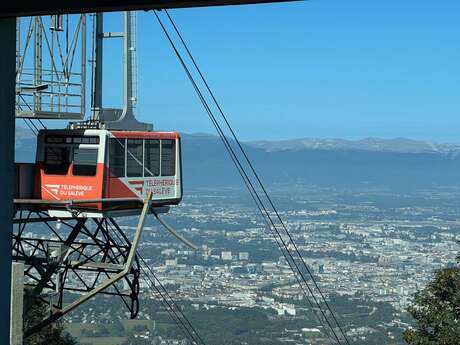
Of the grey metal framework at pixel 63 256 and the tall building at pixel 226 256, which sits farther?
the tall building at pixel 226 256

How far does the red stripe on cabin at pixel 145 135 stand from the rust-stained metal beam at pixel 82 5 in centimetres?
466

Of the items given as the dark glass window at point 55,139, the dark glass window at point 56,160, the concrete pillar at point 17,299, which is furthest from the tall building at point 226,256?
the concrete pillar at point 17,299

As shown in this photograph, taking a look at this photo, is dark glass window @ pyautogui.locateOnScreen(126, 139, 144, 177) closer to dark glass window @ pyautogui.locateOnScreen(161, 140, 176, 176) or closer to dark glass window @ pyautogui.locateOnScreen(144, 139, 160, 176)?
dark glass window @ pyautogui.locateOnScreen(144, 139, 160, 176)

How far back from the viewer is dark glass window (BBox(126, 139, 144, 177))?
27.1 feet

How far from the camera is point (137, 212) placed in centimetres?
845

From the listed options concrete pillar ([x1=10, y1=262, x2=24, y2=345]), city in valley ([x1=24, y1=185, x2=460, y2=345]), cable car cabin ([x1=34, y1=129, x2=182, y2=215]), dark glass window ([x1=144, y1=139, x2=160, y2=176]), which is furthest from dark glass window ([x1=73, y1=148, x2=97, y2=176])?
concrete pillar ([x1=10, y1=262, x2=24, y2=345])

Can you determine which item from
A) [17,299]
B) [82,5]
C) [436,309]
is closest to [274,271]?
[436,309]

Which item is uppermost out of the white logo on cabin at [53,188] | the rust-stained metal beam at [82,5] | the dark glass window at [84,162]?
the rust-stained metal beam at [82,5]

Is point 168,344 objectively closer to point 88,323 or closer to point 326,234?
point 88,323

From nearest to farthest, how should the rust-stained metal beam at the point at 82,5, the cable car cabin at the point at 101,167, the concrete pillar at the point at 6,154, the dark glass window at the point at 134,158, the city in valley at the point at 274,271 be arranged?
1. the rust-stained metal beam at the point at 82,5
2. the concrete pillar at the point at 6,154
3. the cable car cabin at the point at 101,167
4. the dark glass window at the point at 134,158
5. the city in valley at the point at 274,271

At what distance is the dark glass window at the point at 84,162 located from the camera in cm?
804

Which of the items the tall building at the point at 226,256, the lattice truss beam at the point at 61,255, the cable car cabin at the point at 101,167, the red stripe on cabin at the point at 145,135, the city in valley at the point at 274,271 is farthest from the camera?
the tall building at the point at 226,256

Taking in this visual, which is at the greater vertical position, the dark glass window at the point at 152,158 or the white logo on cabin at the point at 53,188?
the dark glass window at the point at 152,158

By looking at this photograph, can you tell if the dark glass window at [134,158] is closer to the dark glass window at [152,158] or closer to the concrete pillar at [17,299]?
the dark glass window at [152,158]
